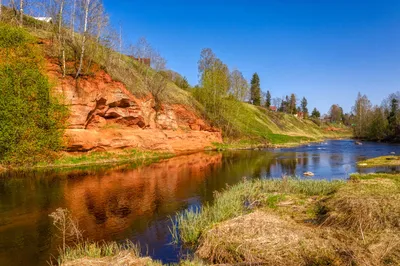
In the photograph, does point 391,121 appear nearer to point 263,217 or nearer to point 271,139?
point 271,139

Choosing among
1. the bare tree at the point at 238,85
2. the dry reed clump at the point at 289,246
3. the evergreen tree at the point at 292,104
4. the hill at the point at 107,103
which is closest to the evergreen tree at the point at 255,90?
the evergreen tree at the point at 292,104

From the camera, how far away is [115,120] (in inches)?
1561

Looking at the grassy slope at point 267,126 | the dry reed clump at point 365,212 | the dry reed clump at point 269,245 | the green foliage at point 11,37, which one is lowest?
the dry reed clump at point 269,245

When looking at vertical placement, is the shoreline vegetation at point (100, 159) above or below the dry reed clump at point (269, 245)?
above

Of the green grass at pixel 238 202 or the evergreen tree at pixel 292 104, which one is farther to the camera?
the evergreen tree at pixel 292 104

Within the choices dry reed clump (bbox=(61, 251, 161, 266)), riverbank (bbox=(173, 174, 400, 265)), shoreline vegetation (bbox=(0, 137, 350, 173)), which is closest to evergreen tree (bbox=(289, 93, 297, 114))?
shoreline vegetation (bbox=(0, 137, 350, 173))

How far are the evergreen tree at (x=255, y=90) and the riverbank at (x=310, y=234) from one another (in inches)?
4583

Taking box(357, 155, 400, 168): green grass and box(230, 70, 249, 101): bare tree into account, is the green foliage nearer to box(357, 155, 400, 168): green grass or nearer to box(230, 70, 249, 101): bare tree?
box(357, 155, 400, 168): green grass

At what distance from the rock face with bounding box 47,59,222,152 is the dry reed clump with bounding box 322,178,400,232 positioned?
94.9ft

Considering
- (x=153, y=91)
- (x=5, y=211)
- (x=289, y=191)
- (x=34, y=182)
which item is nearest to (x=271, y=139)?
(x=153, y=91)

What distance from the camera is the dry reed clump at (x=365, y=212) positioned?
34.2ft

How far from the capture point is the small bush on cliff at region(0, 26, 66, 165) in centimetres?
2695

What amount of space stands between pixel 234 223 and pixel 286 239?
7.16 feet

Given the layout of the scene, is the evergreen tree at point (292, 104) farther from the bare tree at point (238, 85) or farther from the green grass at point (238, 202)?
the green grass at point (238, 202)
